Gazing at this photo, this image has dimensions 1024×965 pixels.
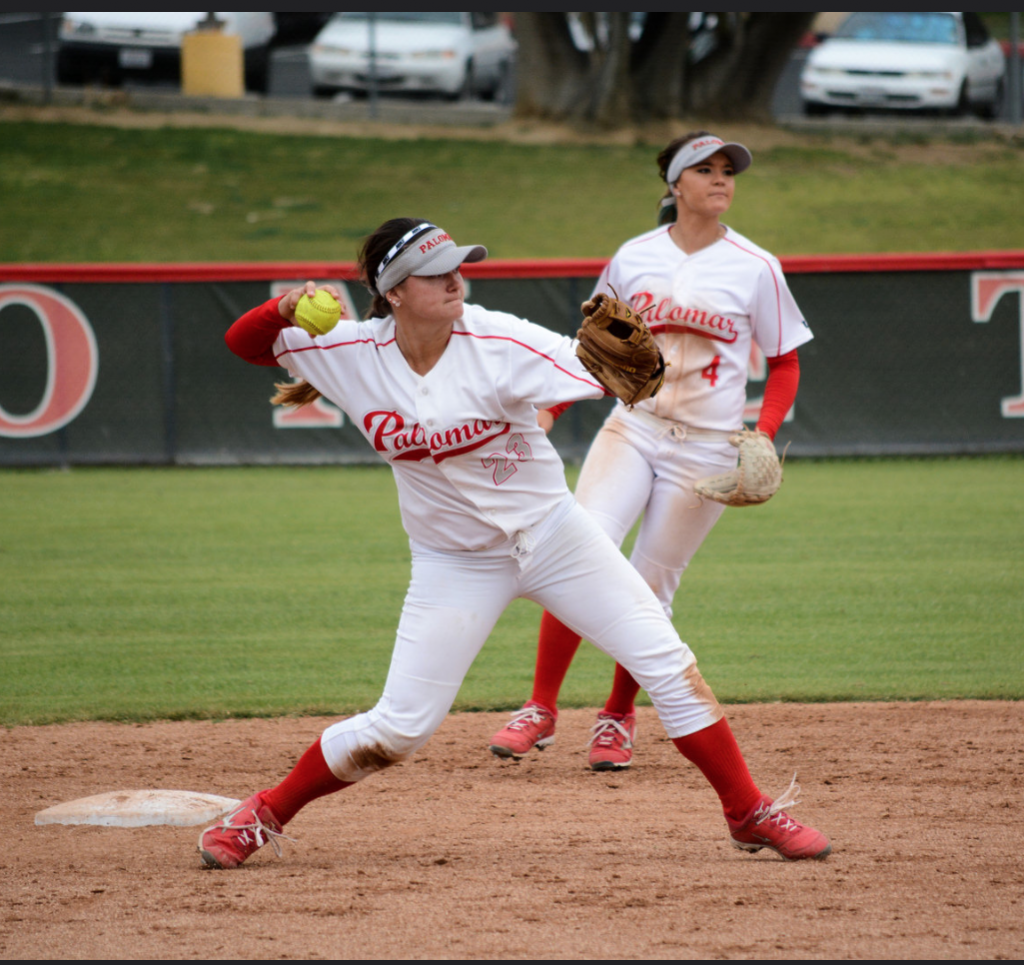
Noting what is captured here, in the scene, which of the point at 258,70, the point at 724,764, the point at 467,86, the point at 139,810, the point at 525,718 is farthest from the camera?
the point at 258,70

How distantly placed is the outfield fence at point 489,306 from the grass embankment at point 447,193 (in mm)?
4633

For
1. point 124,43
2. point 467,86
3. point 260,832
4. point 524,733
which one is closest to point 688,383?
point 524,733

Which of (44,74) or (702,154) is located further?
(44,74)

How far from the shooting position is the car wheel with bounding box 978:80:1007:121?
20.4 metres

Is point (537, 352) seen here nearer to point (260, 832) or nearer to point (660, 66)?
point (260, 832)

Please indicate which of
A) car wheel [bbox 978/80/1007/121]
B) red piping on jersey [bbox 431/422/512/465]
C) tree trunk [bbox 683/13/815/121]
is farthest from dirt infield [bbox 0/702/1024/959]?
Answer: car wheel [bbox 978/80/1007/121]

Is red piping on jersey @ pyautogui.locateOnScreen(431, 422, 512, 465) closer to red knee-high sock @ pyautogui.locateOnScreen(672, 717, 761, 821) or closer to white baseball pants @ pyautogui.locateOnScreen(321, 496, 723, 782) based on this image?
white baseball pants @ pyautogui.locateOnScreen(321, 496, 723, 782)

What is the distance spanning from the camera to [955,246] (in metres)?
16.3

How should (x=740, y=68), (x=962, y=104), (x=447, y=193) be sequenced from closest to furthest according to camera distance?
(x=447, y=193) → (x=740, y=68) → (x=962, y=104)

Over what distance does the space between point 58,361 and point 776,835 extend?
8.77 meters

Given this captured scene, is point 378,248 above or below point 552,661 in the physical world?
above

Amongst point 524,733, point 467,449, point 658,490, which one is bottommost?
point 524,733

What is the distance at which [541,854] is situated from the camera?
3.87 m

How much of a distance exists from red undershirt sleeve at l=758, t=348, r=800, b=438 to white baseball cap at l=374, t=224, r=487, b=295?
1.53 meters
